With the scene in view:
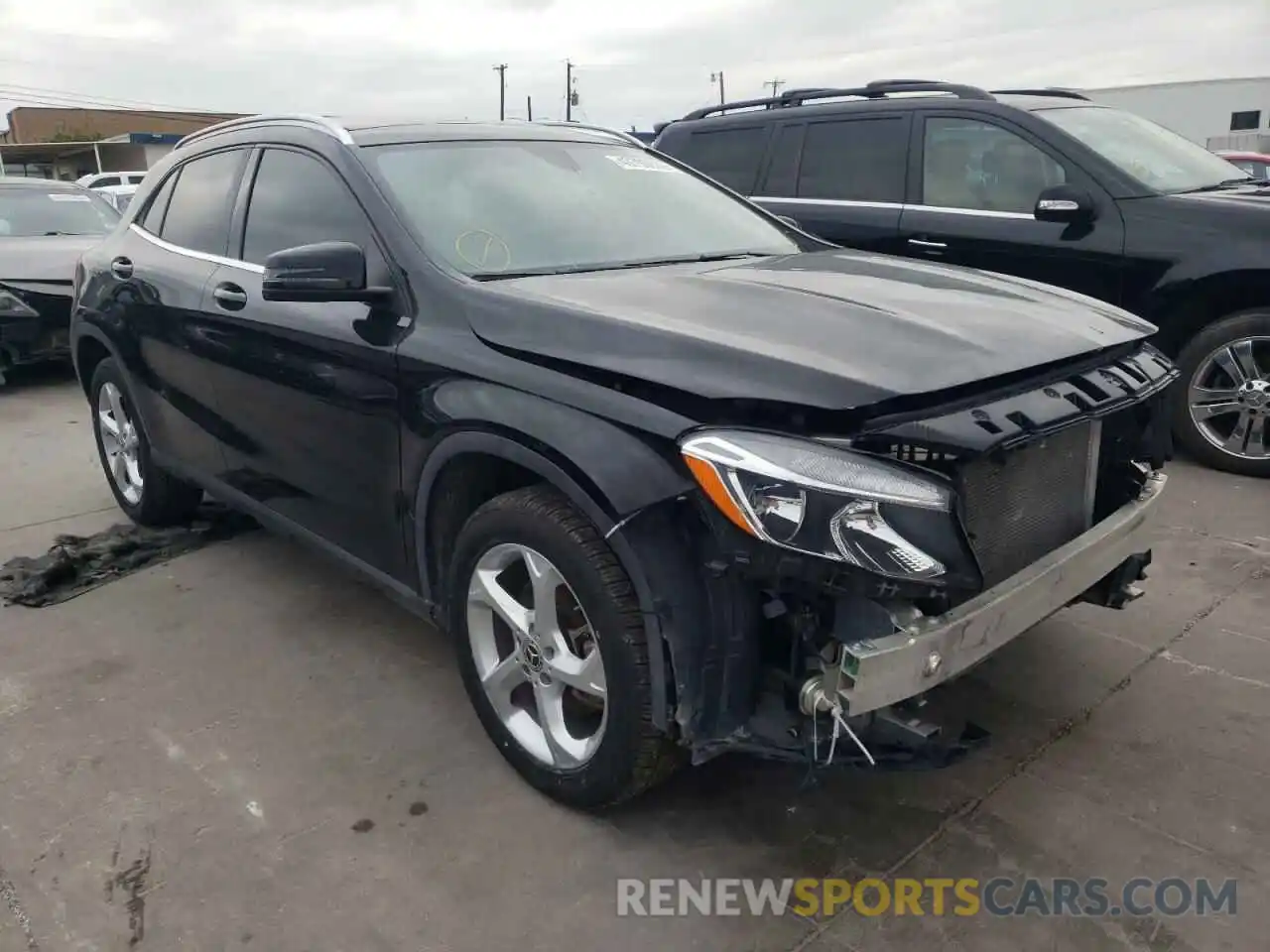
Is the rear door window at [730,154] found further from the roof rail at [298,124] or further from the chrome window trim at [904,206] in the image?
the roof rail at [298,124]

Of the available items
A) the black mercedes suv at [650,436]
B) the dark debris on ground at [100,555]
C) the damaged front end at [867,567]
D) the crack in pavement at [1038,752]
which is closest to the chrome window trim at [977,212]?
the black mercedes suv at [650,436]

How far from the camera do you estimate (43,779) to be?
9.23 feet

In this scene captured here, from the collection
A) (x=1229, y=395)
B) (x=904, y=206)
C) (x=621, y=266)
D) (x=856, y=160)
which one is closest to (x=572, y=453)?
(x=621, y=266)

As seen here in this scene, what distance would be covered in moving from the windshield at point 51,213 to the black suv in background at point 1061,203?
6.31m

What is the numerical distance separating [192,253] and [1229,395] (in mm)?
4859

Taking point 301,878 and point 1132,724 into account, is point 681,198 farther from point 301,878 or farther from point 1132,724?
point 301,878

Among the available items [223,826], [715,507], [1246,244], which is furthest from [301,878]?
[1246,244]

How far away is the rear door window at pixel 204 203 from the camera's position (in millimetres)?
3721

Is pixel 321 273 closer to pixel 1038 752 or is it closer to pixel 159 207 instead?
pixel 159 207

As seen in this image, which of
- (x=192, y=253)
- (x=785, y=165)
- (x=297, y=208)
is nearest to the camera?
(x=297, y=208)

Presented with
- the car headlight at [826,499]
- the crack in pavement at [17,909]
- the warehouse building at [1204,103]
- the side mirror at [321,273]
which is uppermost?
the warehouse building at [1204,103]

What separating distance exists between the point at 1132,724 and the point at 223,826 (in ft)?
8.46

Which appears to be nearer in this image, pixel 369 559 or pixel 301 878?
pixel 301 878

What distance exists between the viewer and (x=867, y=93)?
6.20 m
